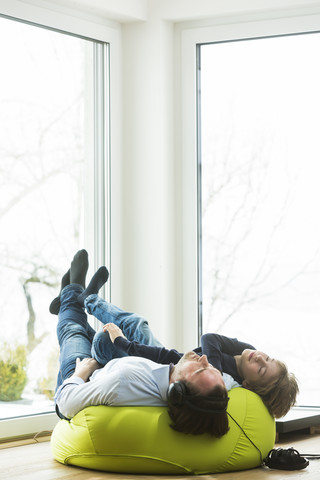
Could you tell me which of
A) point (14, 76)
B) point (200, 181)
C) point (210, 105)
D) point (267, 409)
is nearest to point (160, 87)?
point (210, 105)

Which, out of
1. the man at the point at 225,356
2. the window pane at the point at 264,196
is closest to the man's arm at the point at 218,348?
the man at the point at 225,356

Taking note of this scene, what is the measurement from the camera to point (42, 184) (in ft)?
13.7

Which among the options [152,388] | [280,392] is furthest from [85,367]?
[280,392]

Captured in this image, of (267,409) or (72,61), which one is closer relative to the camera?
(267,409)

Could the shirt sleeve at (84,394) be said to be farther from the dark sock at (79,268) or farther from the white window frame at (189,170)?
the white window frame at (189,170)

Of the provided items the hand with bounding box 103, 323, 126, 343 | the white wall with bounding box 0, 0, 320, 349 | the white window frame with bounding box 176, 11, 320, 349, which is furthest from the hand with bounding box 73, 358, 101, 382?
the white window frame with bounding box 176, 11, 320, 349

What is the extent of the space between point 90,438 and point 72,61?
218 cm

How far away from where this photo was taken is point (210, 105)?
4.53 m

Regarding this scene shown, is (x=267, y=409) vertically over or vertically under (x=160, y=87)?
under

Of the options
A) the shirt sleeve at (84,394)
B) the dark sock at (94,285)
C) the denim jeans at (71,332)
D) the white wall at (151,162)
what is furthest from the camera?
the white wall at (151,162)

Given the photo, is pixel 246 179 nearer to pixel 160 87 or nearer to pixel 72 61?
pixel 160 87

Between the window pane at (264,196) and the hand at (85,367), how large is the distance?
113 centimetres

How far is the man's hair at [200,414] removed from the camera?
3.04 m

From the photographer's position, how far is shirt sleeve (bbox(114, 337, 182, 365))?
3.48m
